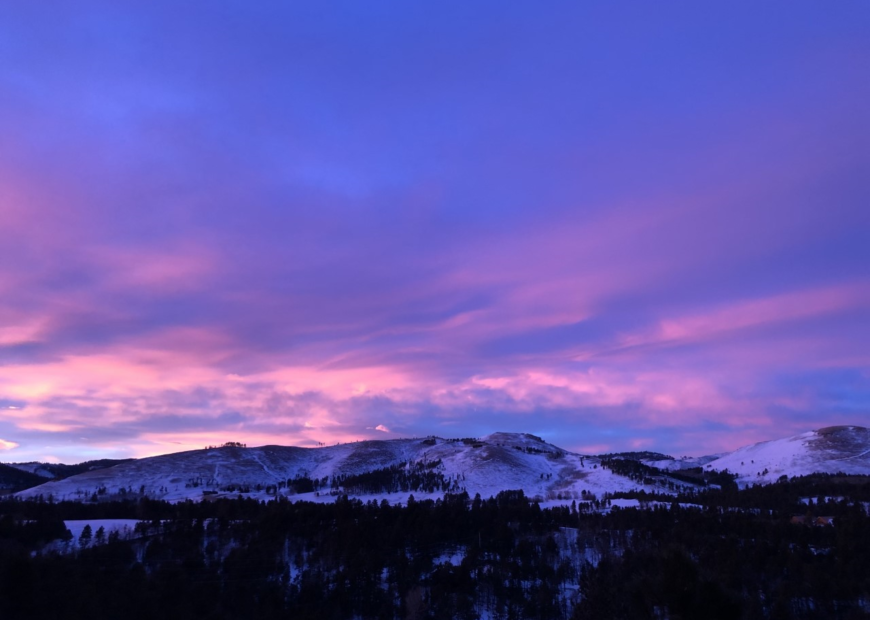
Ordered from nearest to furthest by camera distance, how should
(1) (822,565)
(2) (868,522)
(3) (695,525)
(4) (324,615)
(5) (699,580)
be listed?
(5) (699,580), (4) (324,615), (1) (822,565), (2) (868,522), (3) (695,525)

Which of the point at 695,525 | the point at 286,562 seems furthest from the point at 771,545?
the point at 286,562

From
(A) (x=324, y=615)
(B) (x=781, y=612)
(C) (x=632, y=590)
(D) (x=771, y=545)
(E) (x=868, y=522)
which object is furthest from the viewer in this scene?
(E) (x=868, y=522)

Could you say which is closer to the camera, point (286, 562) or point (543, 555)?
point (286, 562)

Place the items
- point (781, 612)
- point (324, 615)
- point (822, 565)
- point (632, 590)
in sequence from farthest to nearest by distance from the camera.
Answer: point (822, 565), point (324, 615), point (781, 612), point (632, 590)

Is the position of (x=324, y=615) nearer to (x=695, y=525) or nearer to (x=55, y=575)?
(x=55, y=575)

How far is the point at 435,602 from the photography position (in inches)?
6230

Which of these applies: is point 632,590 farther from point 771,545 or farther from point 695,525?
point 695,525

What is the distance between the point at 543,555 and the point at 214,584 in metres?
91.9

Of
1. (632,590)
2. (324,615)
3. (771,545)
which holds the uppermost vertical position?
(632,590)

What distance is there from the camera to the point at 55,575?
369ft

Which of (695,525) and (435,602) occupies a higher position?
(695,525)

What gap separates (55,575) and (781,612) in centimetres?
12329

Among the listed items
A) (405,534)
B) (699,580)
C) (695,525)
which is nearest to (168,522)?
(405,534)

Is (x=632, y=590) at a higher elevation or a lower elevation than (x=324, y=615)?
higher
